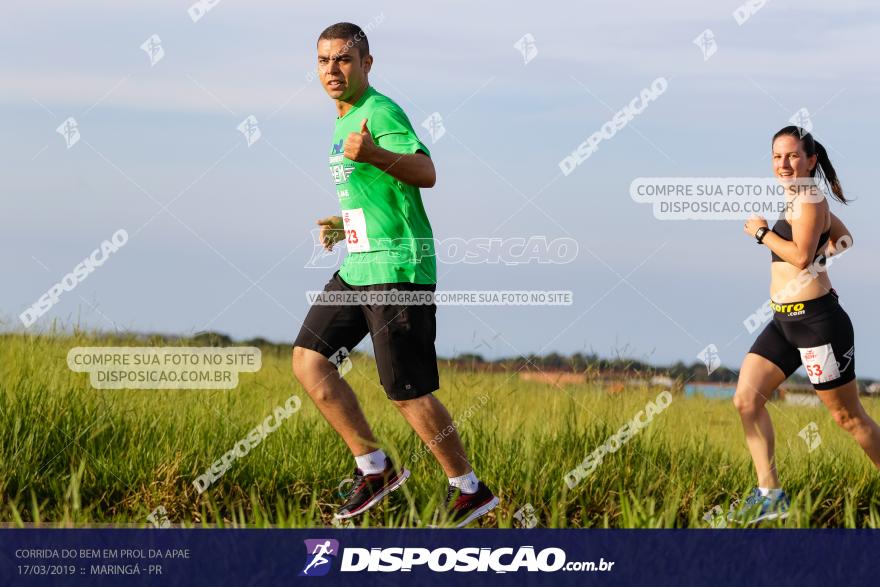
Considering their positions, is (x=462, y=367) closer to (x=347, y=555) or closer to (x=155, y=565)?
(x=347, y=555)

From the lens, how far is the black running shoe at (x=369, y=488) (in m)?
5.52

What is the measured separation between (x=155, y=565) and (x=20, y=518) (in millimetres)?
1317

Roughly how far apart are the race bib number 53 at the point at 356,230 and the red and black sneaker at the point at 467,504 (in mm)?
1337

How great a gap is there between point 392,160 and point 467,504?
1.81 m

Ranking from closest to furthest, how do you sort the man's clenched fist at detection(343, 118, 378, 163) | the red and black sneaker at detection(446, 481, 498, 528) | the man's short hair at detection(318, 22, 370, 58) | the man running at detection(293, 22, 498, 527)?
the man's clenched fist at detection(343, 118, 378, 163) → the man running at detection(293, 22, 498, 527) → the red and black sneaker at detection(446, 481, 498, 528) → the man's short hair at detection(318, 22, 370, 58)

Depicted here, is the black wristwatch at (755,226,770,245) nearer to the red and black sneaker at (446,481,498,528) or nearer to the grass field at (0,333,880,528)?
the grass field at (0,333,880,528)

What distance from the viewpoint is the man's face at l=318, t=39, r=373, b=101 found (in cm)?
536

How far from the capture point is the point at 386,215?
518cm

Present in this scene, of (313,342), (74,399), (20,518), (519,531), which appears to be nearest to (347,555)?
Answer: (519,531)

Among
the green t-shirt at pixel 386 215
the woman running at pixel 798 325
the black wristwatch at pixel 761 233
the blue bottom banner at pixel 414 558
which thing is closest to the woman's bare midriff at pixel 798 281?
the woman running at pixel 798 325

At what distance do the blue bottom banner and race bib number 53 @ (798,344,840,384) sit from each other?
1.09m

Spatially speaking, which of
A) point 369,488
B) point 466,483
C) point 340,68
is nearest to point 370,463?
point 369,488

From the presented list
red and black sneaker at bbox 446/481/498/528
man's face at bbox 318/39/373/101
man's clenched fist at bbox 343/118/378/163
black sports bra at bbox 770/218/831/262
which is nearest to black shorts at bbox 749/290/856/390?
black sports bra at bbox 770/218/831/262

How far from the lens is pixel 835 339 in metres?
5.56
